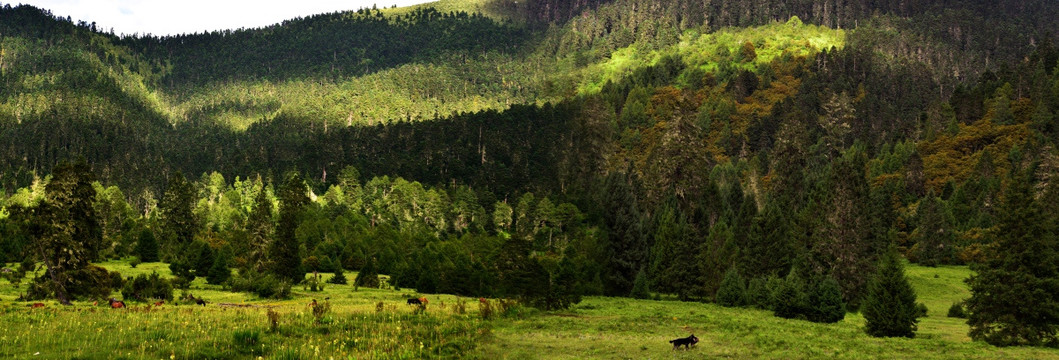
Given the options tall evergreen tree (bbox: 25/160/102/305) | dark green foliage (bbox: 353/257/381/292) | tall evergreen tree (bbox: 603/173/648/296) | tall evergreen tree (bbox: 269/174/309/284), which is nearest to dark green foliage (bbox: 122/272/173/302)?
tall evergreen tree (bbox: 25/160/102/305)

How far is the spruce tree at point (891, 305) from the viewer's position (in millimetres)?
48281

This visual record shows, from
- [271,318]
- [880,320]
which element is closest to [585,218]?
[880,320]

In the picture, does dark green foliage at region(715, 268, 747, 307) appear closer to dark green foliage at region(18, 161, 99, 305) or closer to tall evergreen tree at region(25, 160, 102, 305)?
dark green foliage at region(18, 161, 99, 305)

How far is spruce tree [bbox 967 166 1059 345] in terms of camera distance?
45.0m

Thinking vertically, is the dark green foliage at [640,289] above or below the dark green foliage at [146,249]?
below

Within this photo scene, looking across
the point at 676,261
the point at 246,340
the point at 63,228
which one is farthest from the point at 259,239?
the point at 246,340

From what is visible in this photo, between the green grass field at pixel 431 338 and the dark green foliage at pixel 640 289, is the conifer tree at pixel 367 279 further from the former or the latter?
the green grass field at pixel 431 338

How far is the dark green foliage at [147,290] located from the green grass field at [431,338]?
204 inches

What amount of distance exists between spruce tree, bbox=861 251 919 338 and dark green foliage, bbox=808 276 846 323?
1218cm

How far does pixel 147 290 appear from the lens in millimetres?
60375

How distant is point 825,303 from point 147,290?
5819 centimetres

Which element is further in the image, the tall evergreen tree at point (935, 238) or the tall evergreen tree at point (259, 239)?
the tall evergreen tree at point (935, 238)

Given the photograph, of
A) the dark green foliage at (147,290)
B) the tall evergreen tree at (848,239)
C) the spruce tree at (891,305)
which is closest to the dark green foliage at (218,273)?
the dark green foliage at (147,290)

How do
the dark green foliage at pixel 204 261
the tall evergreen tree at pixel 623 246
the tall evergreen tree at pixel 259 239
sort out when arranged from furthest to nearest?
the tall evergreen tree at pixel 623 246, the tall evergreen tree at pixel 259 239, the dark green foliage at pixel 204 261
